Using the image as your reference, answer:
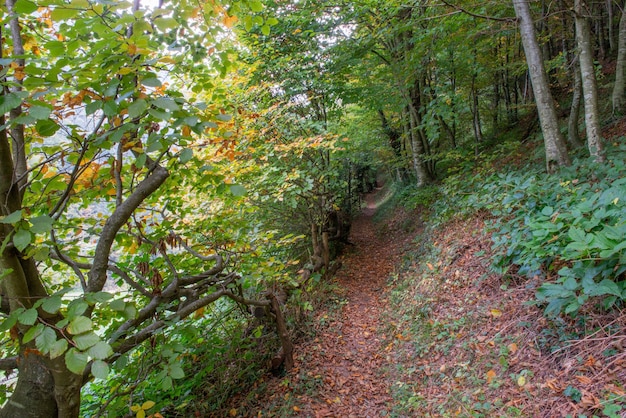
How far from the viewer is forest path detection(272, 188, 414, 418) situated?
13.8ft

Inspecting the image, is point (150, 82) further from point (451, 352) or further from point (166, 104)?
point (451, 352)

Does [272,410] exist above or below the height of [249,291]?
below

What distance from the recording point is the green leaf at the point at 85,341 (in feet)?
3.61

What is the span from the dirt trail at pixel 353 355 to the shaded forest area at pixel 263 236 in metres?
0.05

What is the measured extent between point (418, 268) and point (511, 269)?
2.95 m

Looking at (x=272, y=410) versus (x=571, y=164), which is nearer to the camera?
(x=272, y=410)

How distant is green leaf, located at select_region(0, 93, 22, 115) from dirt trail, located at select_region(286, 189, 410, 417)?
171 inches

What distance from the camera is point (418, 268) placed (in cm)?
694

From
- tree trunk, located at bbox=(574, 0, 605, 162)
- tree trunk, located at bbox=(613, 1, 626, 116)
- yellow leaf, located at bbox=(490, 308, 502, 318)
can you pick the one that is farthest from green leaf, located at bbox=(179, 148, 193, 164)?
tree trunk, located at bbox=(613, 1, 626, 116)

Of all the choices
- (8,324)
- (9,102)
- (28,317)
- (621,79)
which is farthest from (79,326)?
(621,79)

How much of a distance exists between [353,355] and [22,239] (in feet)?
16.4

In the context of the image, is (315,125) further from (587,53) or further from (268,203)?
(587,53)

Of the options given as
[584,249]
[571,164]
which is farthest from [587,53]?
[584,249]

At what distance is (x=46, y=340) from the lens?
44.9 inches
